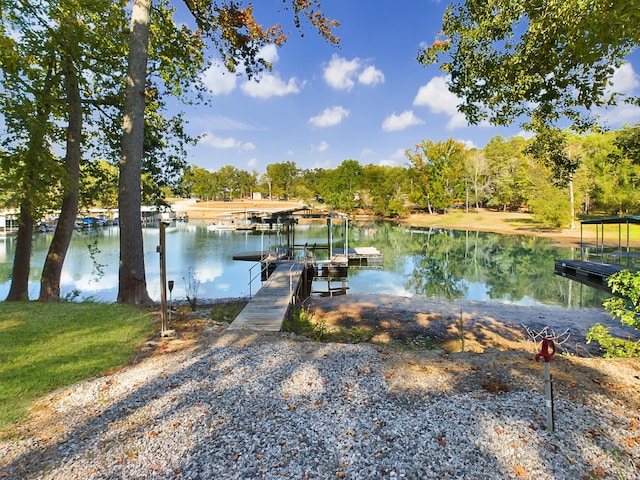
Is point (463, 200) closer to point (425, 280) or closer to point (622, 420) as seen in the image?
point (425, 280)

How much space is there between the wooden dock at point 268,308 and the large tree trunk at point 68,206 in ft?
15.5

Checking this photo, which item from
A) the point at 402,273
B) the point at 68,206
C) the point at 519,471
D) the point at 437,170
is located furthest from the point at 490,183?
the point at 519,471

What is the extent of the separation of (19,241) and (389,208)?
48.1 metres

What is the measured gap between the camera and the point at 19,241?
8.69 meters

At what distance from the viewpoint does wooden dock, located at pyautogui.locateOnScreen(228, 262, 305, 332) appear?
659cm

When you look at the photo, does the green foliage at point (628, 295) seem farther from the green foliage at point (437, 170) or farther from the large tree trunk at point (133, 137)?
the green foliage at point (437, 170)

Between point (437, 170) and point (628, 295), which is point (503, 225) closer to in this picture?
point (437, 170)

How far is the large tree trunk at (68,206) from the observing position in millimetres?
8430

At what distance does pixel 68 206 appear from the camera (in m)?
8.45

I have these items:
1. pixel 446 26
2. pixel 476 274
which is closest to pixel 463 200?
pixel 476 274

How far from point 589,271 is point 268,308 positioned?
13.3 metres

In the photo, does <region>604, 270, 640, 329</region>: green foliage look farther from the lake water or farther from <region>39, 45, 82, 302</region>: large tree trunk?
<region>39, 45, 82, 302</region>: large tree trunk

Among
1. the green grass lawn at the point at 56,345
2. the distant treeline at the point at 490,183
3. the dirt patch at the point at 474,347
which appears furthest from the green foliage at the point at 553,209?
the green grass lawn at the point at 56,345

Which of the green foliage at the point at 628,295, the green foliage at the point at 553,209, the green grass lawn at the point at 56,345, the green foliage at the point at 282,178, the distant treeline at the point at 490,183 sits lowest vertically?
the green grass lawn at the point at 56,345
